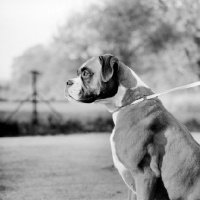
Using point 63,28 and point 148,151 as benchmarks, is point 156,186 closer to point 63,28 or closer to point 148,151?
point 148,151

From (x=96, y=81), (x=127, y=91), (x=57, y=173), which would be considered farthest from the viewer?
(x=57, y=173)

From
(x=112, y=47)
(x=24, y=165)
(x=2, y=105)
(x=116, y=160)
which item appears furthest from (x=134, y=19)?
(x=116, y=160)

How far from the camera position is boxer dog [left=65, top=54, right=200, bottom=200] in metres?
2.72

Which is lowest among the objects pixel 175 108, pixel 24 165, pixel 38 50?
pixel 175 108

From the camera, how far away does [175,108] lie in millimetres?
15828

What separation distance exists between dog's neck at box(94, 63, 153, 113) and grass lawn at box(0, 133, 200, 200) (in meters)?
2.00

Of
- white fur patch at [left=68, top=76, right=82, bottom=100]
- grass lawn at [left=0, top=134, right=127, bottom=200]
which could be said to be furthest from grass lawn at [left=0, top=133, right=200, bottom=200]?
white fur patch at [left=68, top=76, right=82, bottom=100]

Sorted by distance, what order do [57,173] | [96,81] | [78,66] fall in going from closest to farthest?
[96,81], [57,173], [78,66]

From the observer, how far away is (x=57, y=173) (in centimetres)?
624

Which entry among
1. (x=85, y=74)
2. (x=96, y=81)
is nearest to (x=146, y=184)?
(x=96, y=81)

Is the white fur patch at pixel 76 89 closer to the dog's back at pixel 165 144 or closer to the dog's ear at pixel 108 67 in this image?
the dog's ear at pixel 108 67

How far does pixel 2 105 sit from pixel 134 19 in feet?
23.1

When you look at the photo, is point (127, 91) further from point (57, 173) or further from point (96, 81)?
point (57, 173)

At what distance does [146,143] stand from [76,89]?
0.88 meters
